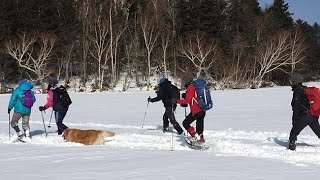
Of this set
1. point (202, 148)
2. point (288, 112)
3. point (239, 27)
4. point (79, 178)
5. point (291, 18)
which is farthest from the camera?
point (291, 18)

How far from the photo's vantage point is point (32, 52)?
42.1 meters

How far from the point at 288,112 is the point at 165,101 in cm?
850

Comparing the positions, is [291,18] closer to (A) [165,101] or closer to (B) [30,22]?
(B) [30,22]

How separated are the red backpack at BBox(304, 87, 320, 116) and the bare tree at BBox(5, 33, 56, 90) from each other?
34021 millimetres

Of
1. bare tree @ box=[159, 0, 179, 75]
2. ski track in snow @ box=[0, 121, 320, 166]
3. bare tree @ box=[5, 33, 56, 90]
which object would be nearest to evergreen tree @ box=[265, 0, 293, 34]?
bare tree @ box=[159, 0, 179, 75]

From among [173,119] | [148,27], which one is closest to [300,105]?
[173,119]

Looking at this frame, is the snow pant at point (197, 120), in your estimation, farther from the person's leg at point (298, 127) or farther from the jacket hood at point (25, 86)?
the jacket hood at point (25, 86)

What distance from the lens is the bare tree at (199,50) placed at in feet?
137

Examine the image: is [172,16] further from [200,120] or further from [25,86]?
[200,120]

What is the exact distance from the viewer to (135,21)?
153 ft

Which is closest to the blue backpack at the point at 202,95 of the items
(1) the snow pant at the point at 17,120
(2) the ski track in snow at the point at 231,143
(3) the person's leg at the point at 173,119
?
(2) the ski track in snow at the point at 231,143

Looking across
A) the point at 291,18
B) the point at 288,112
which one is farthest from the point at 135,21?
the point at 288,112

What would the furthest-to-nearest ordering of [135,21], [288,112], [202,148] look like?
[135,21] < [288,112] < [202,148]

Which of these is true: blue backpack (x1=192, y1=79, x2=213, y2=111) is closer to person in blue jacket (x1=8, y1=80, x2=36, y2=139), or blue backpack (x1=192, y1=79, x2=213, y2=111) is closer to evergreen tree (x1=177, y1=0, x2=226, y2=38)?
person in blue jacket (x1=8, y1=80, x2=36, y2=139)
